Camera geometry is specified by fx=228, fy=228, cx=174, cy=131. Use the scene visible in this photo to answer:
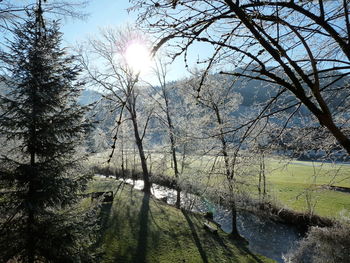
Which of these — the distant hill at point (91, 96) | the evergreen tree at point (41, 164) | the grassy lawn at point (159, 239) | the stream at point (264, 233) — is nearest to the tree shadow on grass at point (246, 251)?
the grassy lawn at point (159, 239)

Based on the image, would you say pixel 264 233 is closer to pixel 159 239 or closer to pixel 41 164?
pixel 159 239

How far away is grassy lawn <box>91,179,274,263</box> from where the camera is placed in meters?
9.23

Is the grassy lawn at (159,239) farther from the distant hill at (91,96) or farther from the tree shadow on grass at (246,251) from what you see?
the distant hill at (91,96)

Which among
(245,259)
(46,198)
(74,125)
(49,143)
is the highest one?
(74,125)

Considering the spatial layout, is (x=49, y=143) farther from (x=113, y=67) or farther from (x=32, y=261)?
(x=113, y=67)

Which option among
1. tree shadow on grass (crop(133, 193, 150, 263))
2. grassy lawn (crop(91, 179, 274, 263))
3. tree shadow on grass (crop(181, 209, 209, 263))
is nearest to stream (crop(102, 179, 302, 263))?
grassy lawn (crop(91, 179, 274, 263))

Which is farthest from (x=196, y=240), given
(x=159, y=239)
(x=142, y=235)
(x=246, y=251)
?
(x=142, y=235)

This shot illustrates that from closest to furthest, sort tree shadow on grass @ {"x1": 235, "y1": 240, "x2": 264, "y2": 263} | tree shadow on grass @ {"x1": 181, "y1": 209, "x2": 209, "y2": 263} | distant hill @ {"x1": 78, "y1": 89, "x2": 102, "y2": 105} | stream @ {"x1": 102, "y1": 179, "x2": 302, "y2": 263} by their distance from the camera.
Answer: distant hill @ {"x1": 78, "y1": 89, "x2": 102, "y2": 105}, tree shadow on grass @ {"x1": 181, "y1": 209, "x2": 209, "y2": 263}, tree shadow on grass @ {"x1": 235, "y1": 240, "x2": 264, "y2": 263}, stream @ {"x1": 102, "y1": 179, "x2": 302, "y2": 263}

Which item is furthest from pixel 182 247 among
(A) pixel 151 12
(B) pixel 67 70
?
(A) pixel 151 12

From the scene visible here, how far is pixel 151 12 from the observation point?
1484mm

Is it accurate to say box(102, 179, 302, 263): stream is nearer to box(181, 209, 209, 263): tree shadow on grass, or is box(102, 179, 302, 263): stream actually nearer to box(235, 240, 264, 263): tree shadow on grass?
box(235, 240, 264, 263): tree shadow on grass

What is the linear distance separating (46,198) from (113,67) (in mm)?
14354

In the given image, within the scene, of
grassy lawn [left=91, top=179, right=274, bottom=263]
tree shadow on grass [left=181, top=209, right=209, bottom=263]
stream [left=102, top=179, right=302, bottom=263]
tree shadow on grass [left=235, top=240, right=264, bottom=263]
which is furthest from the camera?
stream [left=102, top=179, right=302, bottom=263]

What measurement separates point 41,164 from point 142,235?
6.73 m
